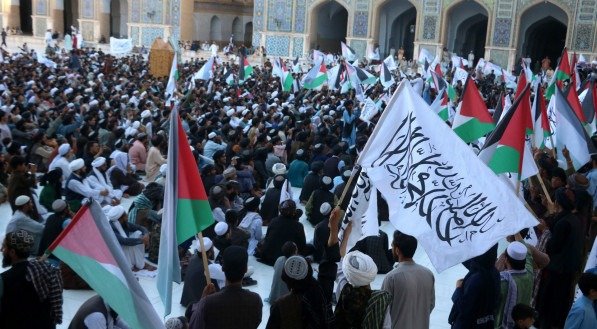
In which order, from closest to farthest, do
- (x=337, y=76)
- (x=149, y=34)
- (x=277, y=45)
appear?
(x=337, y=76)
(x=277, y=45)
(x=149, y=34)

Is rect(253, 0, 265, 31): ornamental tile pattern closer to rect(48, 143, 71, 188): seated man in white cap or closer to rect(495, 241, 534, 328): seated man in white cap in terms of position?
rect(48, 143, 71, 188): seated man in white cap

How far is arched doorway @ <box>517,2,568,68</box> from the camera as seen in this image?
27875 mm

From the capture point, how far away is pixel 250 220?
24.7 feet

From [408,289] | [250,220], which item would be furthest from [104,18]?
[408,289]

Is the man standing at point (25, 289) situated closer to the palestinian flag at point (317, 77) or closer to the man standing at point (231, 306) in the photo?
the man standing at point (231, 306)

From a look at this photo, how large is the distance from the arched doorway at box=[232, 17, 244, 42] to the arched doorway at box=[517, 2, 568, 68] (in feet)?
54.2

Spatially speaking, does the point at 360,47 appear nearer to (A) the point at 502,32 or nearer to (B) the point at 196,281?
(A) the point at 502,32

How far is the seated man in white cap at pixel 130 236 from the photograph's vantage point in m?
6.41

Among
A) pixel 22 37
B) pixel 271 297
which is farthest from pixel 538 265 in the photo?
pixel 22 37

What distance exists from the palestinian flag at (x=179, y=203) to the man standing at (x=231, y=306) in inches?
23.2

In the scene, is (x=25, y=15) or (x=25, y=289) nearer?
(x=25, y=289)

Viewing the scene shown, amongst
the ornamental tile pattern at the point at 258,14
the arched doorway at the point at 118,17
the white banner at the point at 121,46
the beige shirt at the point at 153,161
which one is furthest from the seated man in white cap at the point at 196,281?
the arched doorway at the point at 118,17

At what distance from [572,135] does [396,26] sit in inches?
990

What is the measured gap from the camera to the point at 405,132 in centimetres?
441
